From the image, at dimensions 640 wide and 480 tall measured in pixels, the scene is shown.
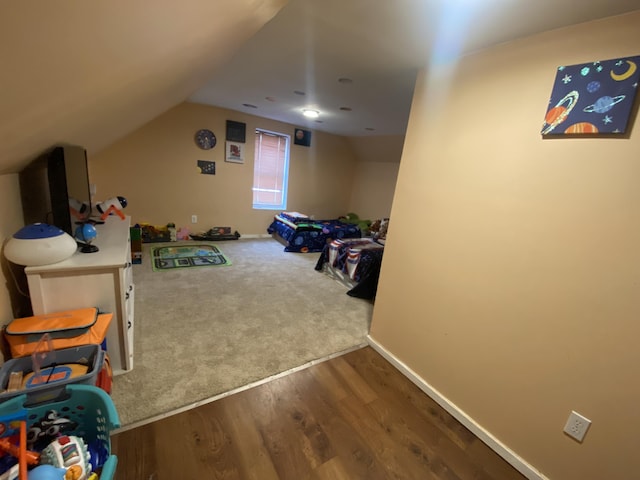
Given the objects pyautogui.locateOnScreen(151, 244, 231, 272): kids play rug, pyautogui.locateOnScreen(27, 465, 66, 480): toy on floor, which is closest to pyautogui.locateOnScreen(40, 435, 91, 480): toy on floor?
pyautogui.locateOnScreen(27, 465, 66, 480): toy on floor

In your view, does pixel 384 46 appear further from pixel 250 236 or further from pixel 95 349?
pixel 250 236

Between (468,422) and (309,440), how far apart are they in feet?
3.07

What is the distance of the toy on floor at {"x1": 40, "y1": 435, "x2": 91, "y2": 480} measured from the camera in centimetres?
85

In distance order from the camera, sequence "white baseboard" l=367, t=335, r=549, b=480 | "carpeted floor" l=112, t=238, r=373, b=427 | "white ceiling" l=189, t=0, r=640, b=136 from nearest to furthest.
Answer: "white ceiling" l=189, t=0, r=640, b=136
"white baseboard" l=367, t=335, r=549, b=480
"carpeted floor" l=112, t=238, r=373, b=427

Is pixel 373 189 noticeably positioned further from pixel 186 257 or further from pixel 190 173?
pixel 186 257

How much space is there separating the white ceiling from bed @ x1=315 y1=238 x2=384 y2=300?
1588 mm

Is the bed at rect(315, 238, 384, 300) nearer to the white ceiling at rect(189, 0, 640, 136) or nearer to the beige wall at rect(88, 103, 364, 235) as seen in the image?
the white ceiling at rect(189, 0, 640, 136)

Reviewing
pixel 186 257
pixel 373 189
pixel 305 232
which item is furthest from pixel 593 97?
pixel 373 189

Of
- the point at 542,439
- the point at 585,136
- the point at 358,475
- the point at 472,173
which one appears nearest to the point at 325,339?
the point at 358,475

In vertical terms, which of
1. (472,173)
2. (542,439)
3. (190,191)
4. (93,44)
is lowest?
(542,439)

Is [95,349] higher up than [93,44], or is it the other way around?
[93,44]

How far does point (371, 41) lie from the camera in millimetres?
1504

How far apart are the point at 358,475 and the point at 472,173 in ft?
5.38

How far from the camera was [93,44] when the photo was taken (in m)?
0.69
